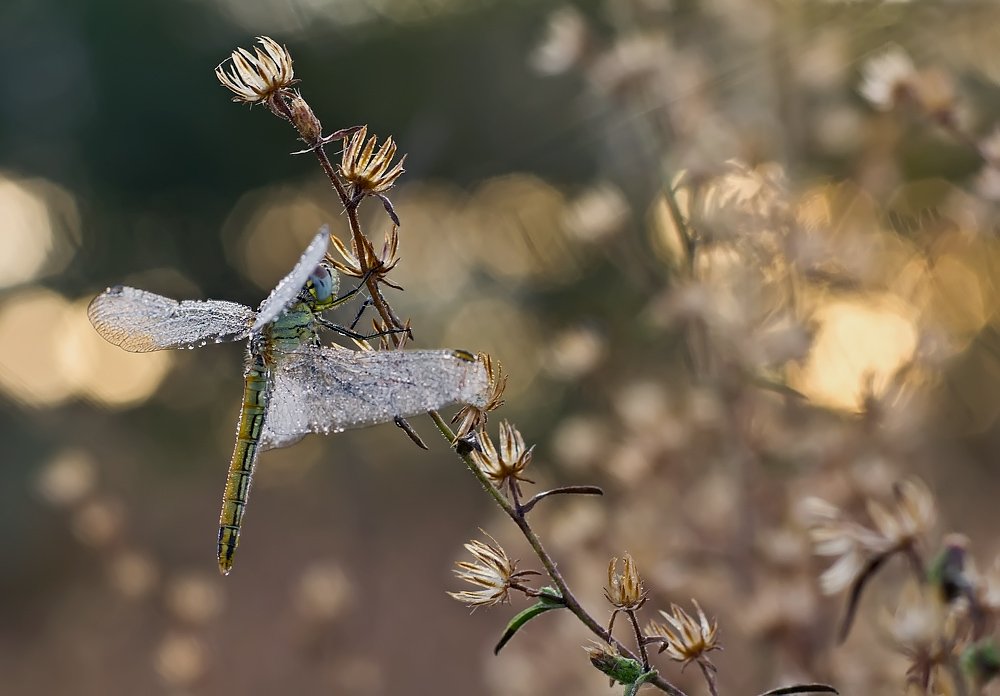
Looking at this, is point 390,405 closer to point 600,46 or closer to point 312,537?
point 600,46

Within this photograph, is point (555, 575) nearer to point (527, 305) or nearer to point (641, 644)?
point (641, 644)

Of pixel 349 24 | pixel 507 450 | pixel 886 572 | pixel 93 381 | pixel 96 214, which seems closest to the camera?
pixel 507 450

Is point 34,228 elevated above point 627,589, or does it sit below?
below

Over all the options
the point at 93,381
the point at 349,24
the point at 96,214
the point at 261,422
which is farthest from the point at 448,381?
the point at 96,214

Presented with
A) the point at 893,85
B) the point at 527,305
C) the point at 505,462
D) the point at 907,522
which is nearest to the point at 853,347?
the point at 893,85

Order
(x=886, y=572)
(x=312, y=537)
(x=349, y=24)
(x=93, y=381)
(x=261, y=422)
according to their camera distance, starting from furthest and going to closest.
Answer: (x=312, y=537) < (x=349, y=24) < (x=93, y=381) < (x=886, y=572) < (x=261, y=422)

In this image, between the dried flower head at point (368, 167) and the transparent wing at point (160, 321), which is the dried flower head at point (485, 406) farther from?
the transparent wing at point (160, 321)
